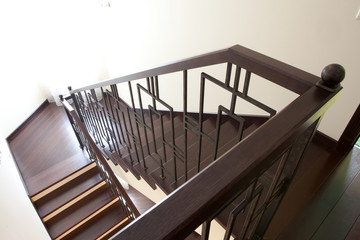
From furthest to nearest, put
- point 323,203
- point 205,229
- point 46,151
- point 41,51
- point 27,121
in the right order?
point 27,121, point 41,51, point 46,151, point 323,203, point 205,229

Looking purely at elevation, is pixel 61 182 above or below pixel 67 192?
above

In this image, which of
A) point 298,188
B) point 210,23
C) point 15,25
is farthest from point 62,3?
point 298,188

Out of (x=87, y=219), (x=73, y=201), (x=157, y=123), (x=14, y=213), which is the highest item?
(x=157, y=123)

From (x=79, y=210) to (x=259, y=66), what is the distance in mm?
2998

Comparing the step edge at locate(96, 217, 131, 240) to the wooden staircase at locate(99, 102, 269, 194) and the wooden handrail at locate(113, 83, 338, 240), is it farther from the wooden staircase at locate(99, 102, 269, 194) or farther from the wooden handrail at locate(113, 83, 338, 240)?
the wooden handrail at locate(113, 83, 338, 240)

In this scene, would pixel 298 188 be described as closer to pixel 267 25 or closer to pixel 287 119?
pixel 287 119

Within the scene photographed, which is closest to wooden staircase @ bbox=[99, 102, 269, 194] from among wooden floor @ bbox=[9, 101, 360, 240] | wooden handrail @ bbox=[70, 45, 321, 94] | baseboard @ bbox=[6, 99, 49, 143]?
wooden handrail @ bbox=[70, 45, 321, 94]

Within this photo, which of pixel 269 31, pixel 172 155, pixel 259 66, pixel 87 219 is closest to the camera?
pixel 259 66

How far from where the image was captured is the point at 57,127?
3.91m

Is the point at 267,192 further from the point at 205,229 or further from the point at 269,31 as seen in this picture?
the point at 269,31

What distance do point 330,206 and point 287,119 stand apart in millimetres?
1091

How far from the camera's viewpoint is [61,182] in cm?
293

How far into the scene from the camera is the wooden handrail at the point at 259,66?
2.36 ft

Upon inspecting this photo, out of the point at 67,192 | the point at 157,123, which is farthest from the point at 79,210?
the point at 157,123
